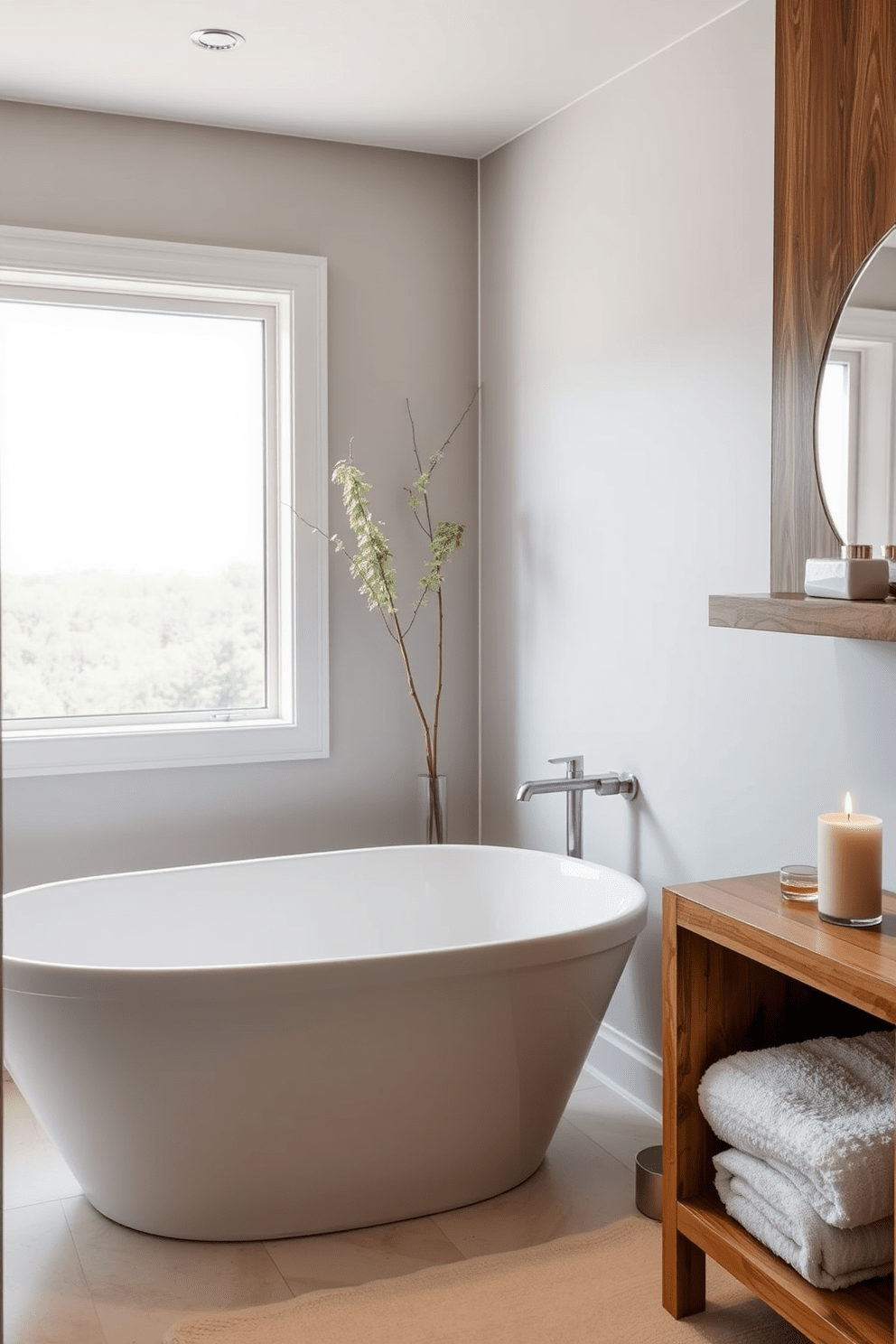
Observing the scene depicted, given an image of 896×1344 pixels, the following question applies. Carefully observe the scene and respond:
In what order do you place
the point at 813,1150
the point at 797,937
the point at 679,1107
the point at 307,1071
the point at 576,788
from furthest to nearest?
the point at 576,788
the point at 307,1071
the point at 679,1107
the point at 797,937
the point at 813,1150

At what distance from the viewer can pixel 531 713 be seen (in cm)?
338

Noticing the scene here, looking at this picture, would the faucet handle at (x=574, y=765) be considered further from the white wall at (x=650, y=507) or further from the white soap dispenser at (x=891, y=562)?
the white soap dispenser at (x=891, y=562)

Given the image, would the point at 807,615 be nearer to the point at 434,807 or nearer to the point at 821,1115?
the point at 821,1115

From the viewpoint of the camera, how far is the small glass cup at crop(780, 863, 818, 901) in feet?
6.54

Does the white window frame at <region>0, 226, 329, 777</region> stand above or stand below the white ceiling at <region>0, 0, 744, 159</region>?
below

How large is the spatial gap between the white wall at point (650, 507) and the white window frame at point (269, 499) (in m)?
0.53

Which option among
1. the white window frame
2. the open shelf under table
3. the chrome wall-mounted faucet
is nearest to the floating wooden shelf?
the chrome wall-mounted faucet

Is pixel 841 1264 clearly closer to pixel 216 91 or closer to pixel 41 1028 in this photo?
pixel 41 1028

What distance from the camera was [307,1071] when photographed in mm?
2197

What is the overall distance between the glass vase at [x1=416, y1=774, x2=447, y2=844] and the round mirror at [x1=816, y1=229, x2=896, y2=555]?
1522mm

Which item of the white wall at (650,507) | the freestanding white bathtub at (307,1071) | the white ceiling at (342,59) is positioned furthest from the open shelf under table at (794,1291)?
the white ceiling at (342,59)

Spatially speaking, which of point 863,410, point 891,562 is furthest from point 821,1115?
point 863,410

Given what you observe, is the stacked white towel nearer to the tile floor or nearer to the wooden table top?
the wooden table top

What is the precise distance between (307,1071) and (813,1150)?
36.0 inches
